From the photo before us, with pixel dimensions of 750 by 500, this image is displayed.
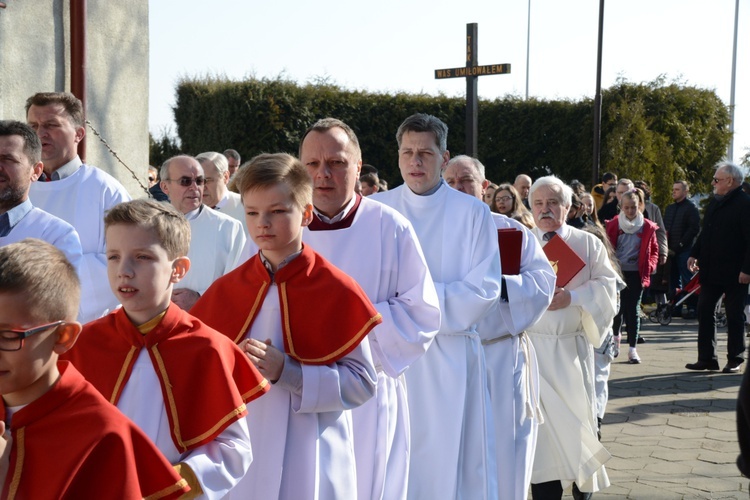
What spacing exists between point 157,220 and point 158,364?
0.39m

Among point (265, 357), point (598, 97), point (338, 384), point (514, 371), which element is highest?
point (598, 97)

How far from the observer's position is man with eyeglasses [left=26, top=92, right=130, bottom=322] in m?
4.66

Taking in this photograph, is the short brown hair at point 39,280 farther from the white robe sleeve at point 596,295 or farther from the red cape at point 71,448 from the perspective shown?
the white robe sleeve at point 596,295

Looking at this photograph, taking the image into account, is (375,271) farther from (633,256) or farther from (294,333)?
(633,256)

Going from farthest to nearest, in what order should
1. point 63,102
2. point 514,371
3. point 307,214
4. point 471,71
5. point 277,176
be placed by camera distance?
point 471,71 → point 514,371 → point 63,102 → point 307,214 → point 277,176

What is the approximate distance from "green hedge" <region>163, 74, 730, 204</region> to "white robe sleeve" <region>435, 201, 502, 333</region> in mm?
16672

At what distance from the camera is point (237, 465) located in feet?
8.60

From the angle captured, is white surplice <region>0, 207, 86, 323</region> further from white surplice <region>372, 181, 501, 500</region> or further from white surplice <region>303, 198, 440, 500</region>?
white surplice <region>372, 181, 501, 500</region>

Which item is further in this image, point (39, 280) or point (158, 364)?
point (158, 364)

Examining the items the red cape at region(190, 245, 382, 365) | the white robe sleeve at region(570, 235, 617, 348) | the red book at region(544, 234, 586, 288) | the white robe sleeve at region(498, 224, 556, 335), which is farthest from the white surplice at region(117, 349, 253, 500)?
the white robe sleeve at region(570, 235, 617, 348)

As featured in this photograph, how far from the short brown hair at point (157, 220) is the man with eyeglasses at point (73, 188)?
6.81ft

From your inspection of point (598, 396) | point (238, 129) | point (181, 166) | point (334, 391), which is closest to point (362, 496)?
point (334, 391)

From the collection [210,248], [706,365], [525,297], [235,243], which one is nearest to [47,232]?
[210,248]

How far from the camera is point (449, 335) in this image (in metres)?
5.09
